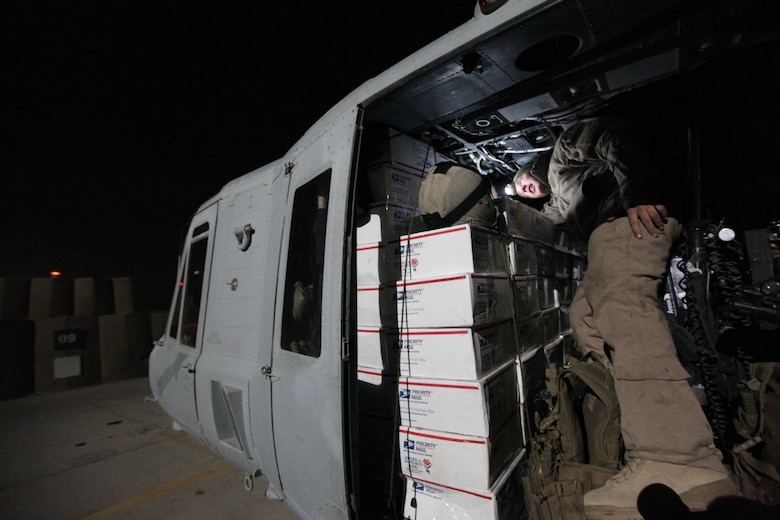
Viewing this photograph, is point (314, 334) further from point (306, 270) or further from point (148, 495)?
point (148, 495)

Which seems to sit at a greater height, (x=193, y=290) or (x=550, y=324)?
(x=193, y=290)

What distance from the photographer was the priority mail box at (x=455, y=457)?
71.9 inches

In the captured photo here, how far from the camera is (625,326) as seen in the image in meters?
1.79

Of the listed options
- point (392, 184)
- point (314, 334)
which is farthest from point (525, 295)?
point (314, 334)

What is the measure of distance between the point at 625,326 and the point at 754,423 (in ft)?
2.28

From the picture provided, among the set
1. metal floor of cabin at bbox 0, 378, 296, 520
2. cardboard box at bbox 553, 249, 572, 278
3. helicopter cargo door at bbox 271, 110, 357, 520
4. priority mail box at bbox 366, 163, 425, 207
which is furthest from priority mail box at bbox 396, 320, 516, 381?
cardboard box at bbox 553, 249, 572, 278

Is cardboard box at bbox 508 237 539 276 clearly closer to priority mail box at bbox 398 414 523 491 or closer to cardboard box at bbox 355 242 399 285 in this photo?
cardboard box at bbox 355 242 399 285

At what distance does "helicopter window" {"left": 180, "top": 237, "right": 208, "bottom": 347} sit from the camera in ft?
11.6

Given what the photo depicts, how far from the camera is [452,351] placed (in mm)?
1950

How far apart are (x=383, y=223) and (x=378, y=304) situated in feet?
1.83

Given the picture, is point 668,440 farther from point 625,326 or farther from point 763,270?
point 763,270

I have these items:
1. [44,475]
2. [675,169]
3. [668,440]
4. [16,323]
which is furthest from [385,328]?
[16,323]

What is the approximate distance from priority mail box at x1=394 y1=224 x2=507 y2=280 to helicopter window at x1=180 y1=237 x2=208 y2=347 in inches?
91.1

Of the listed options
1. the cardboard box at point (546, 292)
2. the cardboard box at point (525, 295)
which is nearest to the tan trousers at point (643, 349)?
the cardboard box at point (525, 295)
